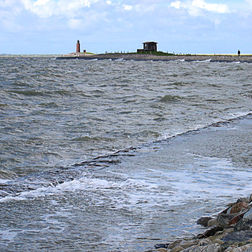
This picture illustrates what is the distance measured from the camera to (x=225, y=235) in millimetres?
3613

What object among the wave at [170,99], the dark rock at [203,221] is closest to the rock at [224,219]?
the dark rock at [203,221]

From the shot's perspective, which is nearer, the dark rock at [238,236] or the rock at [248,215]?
the dark rock at [238,236]

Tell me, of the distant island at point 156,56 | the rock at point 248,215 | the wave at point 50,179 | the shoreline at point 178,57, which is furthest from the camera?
the distant island at point 156,56

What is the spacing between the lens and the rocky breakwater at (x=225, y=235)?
3266mm

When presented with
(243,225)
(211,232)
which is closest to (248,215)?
(243,225)

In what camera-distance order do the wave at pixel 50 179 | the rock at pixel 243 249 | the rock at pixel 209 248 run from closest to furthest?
the rock at pixel 243 249 → the rock at pixel 209 248 → the wave at pixel 50 179

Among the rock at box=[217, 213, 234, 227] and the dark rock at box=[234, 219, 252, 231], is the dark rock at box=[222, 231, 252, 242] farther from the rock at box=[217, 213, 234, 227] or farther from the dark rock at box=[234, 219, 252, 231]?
the rock at box=[217, 213, 234, 227]

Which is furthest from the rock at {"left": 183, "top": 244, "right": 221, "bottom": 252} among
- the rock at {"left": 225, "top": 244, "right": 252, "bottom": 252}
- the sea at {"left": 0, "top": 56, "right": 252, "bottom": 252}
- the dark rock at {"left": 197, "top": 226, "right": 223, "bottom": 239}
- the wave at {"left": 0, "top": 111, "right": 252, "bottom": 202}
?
the wave at {"left": 0, "top": 111, "right": 252, "bottom": 202}

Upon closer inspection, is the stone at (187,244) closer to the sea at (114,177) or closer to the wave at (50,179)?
the sea at (114,177)

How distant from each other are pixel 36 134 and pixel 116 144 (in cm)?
202

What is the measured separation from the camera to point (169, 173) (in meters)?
6.63

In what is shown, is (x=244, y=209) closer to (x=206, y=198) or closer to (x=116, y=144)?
(x=206, y=198)

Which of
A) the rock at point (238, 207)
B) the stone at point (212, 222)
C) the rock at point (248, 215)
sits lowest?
the stone at point (212, 222)

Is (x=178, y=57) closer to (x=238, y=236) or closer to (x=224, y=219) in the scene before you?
(x=224, y=219)
